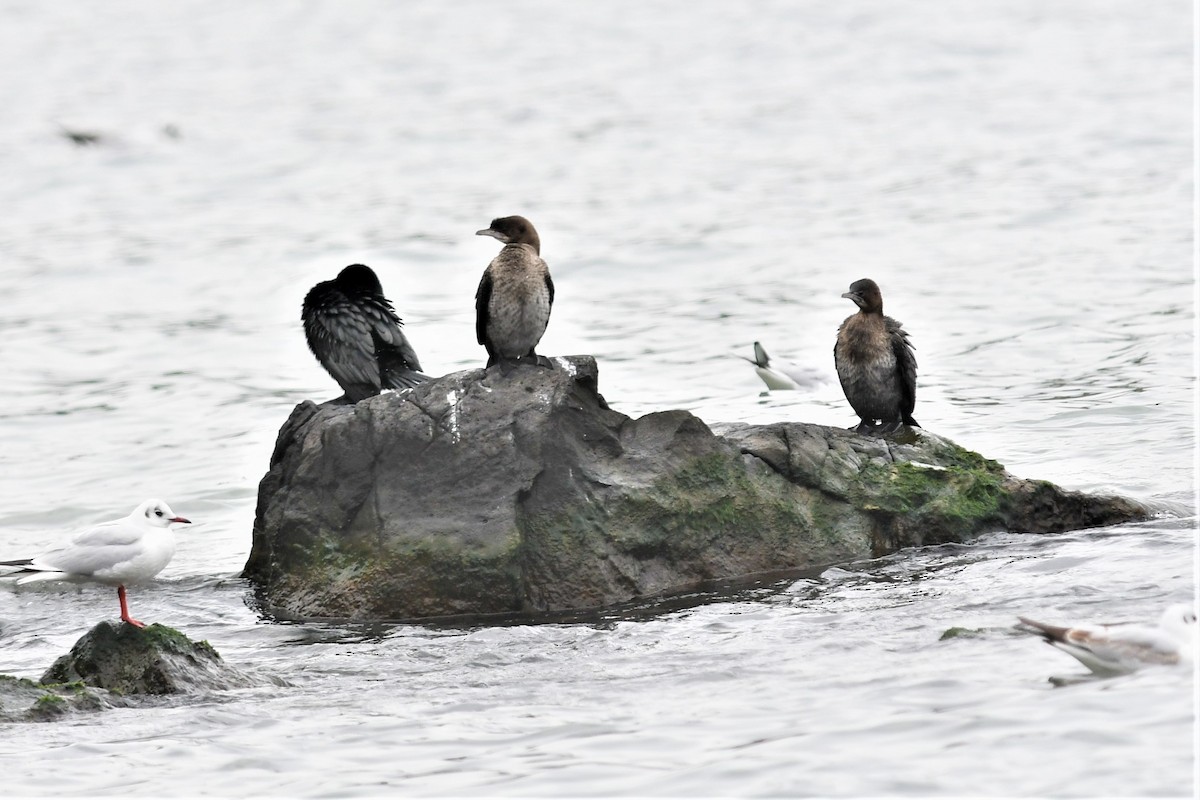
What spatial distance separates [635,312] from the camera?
65.1 ft

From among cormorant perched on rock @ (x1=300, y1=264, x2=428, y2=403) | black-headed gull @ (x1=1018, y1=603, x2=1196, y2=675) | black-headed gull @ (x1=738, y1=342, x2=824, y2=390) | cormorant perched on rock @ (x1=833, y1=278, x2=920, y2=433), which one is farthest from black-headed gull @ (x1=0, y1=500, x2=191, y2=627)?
black-headed gull @ (x1=738, y1=342, x2=824, y2=390)

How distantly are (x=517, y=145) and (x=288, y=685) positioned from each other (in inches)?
896

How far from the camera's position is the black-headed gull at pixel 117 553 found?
9070 mm

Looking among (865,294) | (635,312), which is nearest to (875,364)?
(865,294)

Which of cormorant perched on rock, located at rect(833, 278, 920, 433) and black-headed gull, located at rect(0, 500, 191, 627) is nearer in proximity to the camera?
black-headed gull, located at rect(0, 500, 191, 627)

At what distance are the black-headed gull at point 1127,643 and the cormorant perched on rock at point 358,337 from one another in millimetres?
4999

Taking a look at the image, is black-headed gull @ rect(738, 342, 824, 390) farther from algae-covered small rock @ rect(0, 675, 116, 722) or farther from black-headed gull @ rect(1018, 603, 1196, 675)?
algae-covered small rock @ rect(0, 675, 116, 722)

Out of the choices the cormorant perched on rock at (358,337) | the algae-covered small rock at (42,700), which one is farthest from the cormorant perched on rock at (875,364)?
the algae-covered small rock at (42,700)

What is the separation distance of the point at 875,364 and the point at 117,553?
4826mm

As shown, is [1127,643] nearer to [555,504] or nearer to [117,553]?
[555,504]

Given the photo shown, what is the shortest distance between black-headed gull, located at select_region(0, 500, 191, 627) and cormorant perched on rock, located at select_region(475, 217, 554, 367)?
81.6 inches

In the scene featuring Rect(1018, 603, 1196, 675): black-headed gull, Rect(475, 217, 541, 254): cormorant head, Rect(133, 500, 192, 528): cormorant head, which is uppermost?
Rect(475, 217, 541, 254): cormorant head

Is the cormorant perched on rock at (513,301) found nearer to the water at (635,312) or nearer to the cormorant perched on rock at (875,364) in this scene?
the water at (635,312)

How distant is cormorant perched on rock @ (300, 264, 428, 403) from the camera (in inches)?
414
